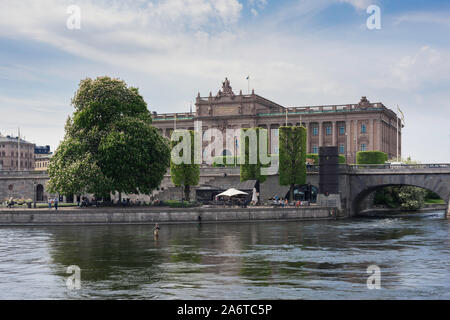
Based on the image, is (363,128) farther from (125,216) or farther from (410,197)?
(125,216)

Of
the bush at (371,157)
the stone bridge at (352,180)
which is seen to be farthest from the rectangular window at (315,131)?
the stone bridge at (352,180)

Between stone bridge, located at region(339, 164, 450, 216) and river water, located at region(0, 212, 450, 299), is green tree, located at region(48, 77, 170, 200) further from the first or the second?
stone bridge, located at region(339, 164, 450, 216)

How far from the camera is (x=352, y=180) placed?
99.3 metres

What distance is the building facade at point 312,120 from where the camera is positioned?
154 metres

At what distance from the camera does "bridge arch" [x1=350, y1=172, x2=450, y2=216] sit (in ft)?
301

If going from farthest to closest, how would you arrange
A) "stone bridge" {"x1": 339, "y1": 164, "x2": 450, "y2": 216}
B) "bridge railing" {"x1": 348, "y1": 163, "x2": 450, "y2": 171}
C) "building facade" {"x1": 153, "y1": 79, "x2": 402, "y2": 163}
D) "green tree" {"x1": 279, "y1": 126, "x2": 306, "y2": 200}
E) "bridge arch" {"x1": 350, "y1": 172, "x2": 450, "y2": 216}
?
"building facade" {"x1": 153, "y1": 79, "x2": 402, "y2": 163} → "green tree" {"x1": 279, "y1": 126, "x2": 306, "y2": 200} → "bridge railing" {"x1": 348, "y1": 163, "x2": 450, "y2": 171} → "stone bridge" {"x1": 339, "y1": 164, "x2": 450, "y2": 216} → "bridge arch" {"x1": 350, "y1": 172, "x2": 450, "y2": 216}

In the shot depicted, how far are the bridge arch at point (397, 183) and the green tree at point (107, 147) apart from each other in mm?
32752

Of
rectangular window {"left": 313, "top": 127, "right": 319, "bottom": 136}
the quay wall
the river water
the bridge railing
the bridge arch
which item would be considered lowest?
the river water

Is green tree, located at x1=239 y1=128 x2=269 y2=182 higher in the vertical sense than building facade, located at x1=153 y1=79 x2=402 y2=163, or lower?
lower

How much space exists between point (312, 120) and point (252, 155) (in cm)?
6152

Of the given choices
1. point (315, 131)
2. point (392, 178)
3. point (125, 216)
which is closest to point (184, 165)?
point (125, 216)

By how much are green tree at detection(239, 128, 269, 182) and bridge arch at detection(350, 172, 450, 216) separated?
1546 cm

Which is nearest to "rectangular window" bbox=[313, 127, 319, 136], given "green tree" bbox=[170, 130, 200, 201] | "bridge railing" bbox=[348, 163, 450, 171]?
"bridge railing" bbox=[348, 163, 450, 171]

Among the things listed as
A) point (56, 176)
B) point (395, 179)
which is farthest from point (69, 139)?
point (395, 179)
